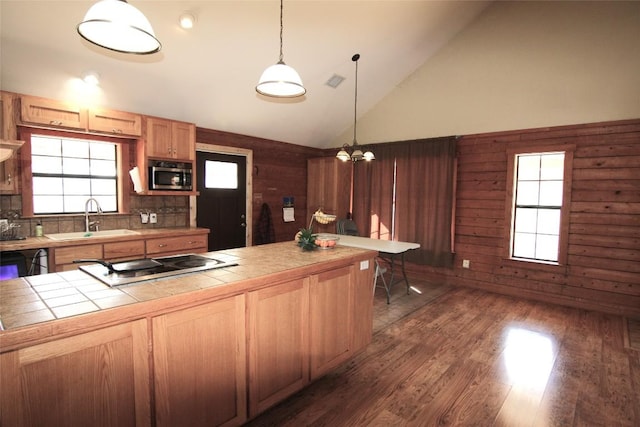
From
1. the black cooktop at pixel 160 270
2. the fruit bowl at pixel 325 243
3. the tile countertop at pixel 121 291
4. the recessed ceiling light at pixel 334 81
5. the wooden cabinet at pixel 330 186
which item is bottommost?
the tile countertop at pixel 121 291

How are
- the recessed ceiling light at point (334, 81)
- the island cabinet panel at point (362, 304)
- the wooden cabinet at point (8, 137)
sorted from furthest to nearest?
the recessed ceiling light at point (334, 81) < the wooden cabinet at point (8, 137) < the island cabinet panel at point (362, 304)

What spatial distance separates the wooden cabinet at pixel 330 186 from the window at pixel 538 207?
104 inches

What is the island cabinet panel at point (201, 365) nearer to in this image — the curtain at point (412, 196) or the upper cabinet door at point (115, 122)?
the upper cabinet door at point (115, 122)

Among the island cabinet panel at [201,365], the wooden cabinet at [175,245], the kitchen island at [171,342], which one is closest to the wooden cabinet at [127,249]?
the wooden cabinet at [175,245]

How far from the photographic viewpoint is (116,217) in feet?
13.2

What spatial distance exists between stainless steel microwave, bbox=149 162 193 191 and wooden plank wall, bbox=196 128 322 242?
2.35ft

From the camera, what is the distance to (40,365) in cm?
115

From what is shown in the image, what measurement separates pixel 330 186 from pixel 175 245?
2946 mm

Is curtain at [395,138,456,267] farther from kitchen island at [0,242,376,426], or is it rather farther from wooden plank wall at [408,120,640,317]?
kitchen island at [0,242,376,426]

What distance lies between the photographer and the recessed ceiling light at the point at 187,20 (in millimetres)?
2978

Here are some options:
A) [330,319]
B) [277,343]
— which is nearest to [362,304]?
[330,319]

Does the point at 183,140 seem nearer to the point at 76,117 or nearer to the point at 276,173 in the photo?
the point at 76,117

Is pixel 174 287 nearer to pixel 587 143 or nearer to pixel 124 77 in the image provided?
pixel 124 77

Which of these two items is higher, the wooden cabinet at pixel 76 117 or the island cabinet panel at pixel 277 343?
the wooden cabinet at pixel 76 117
